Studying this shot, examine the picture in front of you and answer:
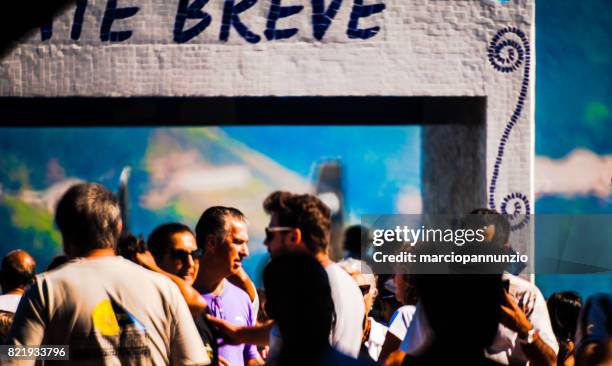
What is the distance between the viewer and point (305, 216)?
139 inches

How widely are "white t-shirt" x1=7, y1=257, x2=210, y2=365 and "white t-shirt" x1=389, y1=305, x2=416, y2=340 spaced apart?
1.18m

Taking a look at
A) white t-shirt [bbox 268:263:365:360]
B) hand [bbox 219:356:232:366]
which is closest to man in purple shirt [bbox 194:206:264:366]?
hand [bbox 219:356:232:366]

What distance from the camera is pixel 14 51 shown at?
6102 mm

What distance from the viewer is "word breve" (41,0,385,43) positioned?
6.04 meters

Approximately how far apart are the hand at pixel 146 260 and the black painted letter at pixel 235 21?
2.35 m

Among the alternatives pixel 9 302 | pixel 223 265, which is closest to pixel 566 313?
pixel 223 265

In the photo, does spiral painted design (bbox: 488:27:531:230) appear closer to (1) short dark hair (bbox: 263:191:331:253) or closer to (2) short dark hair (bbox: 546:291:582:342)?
(2) short dark hair (bbox: 546:291:582:342)

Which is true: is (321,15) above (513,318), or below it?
above

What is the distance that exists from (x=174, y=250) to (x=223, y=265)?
1.51 feet

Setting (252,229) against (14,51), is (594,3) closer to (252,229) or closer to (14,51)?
(252,229)

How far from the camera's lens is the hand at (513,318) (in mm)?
3330

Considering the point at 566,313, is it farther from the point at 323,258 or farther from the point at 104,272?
the point at 104,272

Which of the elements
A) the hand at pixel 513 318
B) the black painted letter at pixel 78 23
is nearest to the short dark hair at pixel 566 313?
the hand at pixel 513 318

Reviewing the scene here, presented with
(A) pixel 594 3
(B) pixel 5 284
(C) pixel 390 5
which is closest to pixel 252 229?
(C) pixel 390 5
